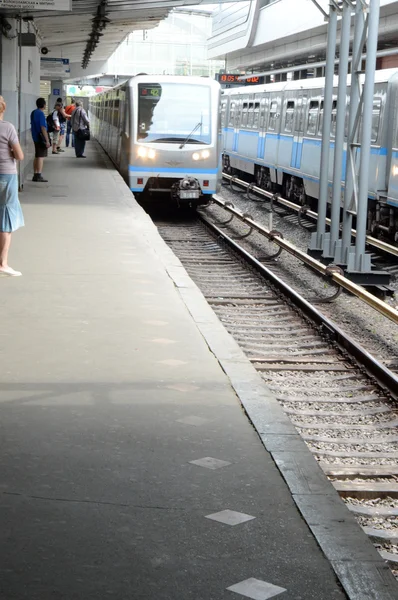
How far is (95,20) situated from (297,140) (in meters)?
6.99

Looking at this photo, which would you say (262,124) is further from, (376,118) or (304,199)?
(376,118)

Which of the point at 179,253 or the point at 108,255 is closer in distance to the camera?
the point at 108,255

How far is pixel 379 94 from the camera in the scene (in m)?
15.5

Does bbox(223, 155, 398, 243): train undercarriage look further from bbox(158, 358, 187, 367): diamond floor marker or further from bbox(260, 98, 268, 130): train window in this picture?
bbox(158, 358, 187, 367): diamond floor marker

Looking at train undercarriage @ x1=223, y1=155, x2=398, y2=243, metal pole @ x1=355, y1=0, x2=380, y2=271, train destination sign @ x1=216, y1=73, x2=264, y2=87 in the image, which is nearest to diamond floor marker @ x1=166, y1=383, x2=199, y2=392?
metal pole @ x1=355, y1=0, x2=380, y2=271

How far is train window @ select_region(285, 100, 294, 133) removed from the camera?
72.0ft

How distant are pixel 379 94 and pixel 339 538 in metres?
12.8

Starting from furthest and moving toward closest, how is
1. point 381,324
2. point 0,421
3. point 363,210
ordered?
1. point 363,210
2. point 381,324
3. point 0,421

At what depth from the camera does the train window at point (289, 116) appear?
2193 centimetres

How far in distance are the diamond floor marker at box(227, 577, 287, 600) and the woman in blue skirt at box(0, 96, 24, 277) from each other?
631cm

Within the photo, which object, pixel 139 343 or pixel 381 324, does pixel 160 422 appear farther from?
pixel 381 324

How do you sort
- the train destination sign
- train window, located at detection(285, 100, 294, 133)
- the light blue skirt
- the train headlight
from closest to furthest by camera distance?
the light blue skirt → the train headlight → train window, located at detection(285, 100, 294, 133) → the train destination sign

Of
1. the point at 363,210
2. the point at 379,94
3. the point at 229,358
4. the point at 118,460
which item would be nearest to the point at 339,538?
the point at 118,460

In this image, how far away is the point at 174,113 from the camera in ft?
60.3
